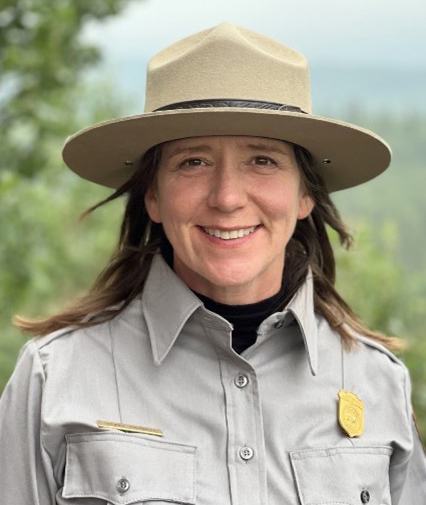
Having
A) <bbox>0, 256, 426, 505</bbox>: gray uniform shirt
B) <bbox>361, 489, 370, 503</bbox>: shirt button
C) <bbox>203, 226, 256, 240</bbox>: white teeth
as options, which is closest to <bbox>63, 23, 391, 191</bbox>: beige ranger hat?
<bbox>203, 226, 256, 240</bbox>: white teeth

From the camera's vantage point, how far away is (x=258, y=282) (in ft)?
9.96

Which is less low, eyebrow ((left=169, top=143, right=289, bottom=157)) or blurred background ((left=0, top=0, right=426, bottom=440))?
eyebrow ((left=169, top=143, right=289, bottom=157))

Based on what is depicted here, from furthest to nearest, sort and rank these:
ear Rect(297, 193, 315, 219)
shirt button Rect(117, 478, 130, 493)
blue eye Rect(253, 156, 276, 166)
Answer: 1. ear Rect(297, 193, 315, 219)
2. blue eye Rect(253, 156, 276, 166)
3. shirt button Rect(117, 478, 130, 493)

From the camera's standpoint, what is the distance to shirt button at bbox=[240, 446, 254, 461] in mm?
2842

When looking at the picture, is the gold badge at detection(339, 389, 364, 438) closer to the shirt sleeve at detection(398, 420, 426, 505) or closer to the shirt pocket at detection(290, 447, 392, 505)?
the shirt pocket at detection(290, 447, 392, 505)

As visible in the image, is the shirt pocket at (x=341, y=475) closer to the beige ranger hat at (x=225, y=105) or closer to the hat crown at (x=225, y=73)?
the beige ranger hat at (x=225, y=105)

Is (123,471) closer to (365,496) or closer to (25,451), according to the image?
(25,451)

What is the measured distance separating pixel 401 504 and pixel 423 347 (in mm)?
2177

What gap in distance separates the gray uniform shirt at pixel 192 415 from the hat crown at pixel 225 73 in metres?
0.47

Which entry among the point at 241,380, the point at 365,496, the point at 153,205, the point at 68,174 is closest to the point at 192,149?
the point at 153,205

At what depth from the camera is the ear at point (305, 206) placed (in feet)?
10.3

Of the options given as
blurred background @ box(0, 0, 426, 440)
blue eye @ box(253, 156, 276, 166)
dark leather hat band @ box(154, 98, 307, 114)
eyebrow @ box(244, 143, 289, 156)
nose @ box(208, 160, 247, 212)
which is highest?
dark leather hat band @ box(154, 98, 307, 114)

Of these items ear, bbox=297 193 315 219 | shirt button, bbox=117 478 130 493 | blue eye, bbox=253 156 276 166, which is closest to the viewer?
shirt button, bbox=117 478 130 493

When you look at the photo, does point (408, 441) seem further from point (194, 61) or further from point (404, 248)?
point (404, 248)
